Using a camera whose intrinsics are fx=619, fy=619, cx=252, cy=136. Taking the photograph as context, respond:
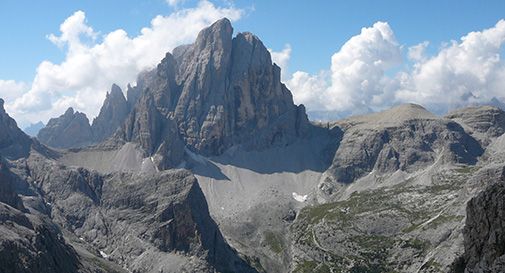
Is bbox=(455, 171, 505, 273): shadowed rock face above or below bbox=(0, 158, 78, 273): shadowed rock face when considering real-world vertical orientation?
above

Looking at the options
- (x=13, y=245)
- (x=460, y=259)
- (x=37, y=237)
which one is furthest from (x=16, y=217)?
(x=460, y=259)

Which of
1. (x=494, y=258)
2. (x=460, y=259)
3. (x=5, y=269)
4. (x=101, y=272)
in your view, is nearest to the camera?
(x=494, y=258)

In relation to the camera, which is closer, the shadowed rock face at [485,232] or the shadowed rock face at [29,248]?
the shadowed rock face at [485,232]

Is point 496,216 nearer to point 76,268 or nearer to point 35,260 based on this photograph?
point 35,260

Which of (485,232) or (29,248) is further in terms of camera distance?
(29,248)

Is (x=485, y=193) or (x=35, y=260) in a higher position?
(x=485, y=193)

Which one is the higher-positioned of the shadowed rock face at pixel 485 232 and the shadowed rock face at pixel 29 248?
the shadowed rock face at pixel 485 232

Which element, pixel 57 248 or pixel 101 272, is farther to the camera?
pixel 101 272

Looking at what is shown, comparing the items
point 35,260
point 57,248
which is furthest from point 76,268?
point 35,260

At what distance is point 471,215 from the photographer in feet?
162

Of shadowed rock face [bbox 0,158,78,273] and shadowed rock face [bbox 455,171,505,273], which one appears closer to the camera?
shadowed rock face [bbox 455,171,505,273]

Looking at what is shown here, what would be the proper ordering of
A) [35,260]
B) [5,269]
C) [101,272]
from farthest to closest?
[101,272]
[35,260]
[5,269]

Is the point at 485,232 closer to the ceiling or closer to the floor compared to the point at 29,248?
closer to the ceiling

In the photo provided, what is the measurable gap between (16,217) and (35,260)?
26373 mm
